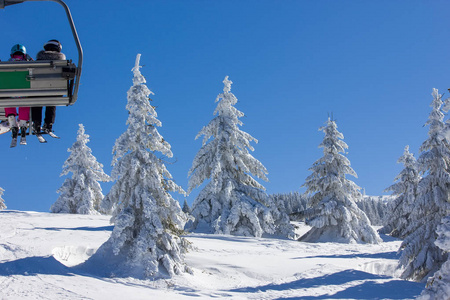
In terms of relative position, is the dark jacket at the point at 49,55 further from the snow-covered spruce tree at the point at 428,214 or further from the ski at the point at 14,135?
the snow-covered spruce tree at the point at 428,214

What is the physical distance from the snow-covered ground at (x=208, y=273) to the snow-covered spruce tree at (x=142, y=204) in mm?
858

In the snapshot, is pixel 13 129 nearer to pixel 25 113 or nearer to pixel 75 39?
pixel 25 113

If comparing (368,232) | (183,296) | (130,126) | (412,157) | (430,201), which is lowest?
(183,296)

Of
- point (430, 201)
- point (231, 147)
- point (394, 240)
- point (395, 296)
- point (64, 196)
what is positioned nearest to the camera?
point (395, 296)

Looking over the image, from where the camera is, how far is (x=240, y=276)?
16984 mm

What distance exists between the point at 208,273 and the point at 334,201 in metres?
15.4

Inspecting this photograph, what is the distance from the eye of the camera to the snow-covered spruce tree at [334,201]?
29.1 metres

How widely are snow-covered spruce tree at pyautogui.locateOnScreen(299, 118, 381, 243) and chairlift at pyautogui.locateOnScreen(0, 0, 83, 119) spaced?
24.6 m

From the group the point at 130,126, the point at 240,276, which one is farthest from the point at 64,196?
the point at 240,276

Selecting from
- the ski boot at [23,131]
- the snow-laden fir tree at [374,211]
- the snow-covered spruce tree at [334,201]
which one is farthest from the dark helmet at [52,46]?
the snow-laden fir tree at [374,211]

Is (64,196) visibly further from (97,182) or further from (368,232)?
(368,232)

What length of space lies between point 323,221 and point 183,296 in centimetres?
1794

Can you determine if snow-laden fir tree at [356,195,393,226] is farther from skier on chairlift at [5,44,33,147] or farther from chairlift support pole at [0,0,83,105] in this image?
chairlift support pole at [0,0,83,105]

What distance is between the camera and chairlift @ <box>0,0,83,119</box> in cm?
679
